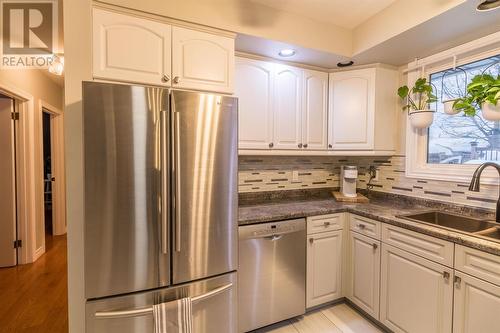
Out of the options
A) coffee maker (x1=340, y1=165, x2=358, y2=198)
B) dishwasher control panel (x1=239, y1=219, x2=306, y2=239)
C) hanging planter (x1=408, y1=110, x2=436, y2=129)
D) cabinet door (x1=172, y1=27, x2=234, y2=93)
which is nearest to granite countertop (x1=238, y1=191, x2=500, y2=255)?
dishwasher control panel (x1=239, y1=219, x2=306, y2=239)

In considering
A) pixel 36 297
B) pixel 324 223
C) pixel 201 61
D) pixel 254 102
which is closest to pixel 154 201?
pixel 201 61

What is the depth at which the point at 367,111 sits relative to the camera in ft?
7.52

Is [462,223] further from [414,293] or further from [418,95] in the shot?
[418,95]

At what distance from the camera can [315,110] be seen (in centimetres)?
240

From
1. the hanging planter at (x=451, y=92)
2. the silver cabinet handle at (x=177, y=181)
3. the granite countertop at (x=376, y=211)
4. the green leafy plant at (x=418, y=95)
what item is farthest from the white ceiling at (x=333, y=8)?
the granite countertop at (x=376, y=211)

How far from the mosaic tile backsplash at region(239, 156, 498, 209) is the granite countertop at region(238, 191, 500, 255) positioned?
0.09m

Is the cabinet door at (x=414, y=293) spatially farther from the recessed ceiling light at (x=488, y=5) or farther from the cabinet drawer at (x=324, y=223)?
the recessed ceiling light at (x=488, y=5)

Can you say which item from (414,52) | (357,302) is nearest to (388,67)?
(414,52)

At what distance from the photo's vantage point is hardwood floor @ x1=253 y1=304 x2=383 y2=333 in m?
1.90

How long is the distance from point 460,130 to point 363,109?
742 mm

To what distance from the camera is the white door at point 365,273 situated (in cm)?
188

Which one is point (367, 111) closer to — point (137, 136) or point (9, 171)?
point (137, 136)

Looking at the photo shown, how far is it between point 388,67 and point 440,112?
60 cm

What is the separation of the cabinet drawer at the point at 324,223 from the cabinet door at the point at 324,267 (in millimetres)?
41
